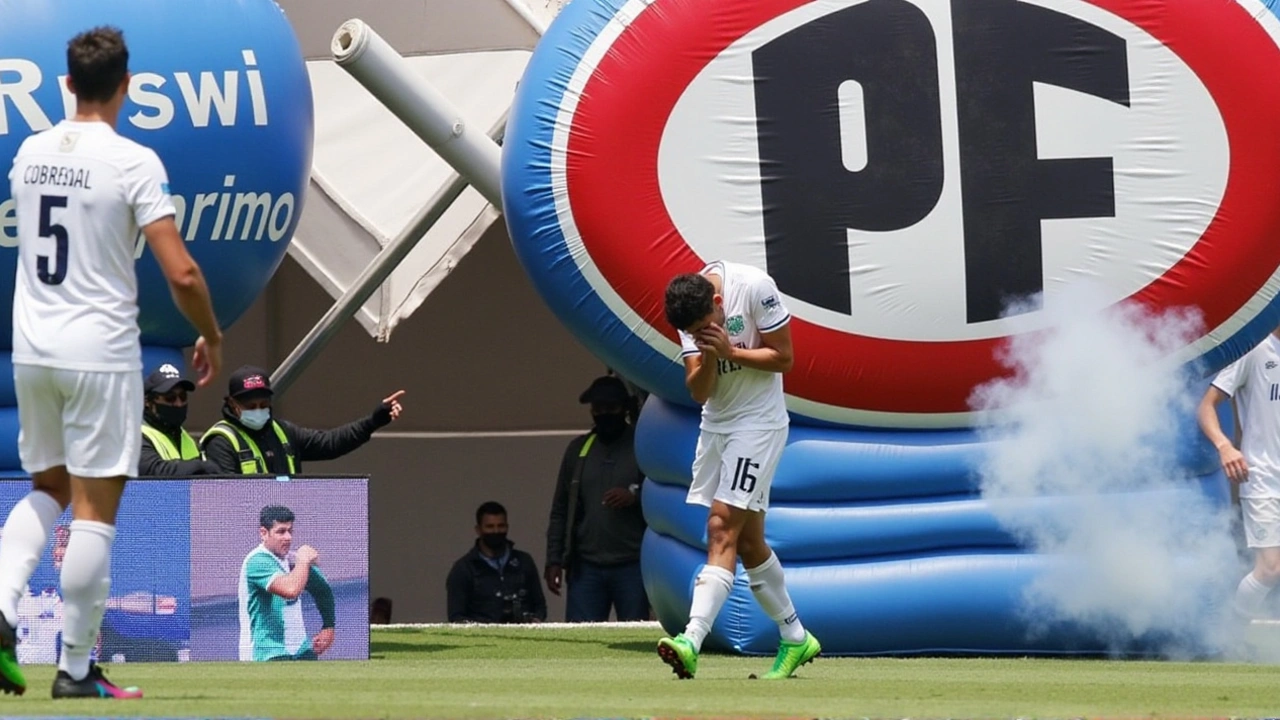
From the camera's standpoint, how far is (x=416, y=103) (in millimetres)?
10672

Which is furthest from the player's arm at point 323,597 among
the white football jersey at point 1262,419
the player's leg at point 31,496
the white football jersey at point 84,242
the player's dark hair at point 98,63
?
the white football jersey at point 1262,419

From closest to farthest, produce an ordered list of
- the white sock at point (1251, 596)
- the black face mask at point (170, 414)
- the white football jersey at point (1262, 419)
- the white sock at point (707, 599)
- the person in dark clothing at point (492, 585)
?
the white sock at point (707, 599) → the white sock at point (1251, 596) → the black face mask at point (170, 414) → the white football jersey at point (1262, 419) → the person in dark clothing at point (492, 585)

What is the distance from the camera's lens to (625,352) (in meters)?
9.49

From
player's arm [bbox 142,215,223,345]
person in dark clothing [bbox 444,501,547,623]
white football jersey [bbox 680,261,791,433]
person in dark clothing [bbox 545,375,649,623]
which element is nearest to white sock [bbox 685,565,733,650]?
white football jersey [bbox 680,261,791,433]

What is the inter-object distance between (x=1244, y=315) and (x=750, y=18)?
7.96 ft

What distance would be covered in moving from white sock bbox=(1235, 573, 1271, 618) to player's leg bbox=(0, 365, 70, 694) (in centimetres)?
559

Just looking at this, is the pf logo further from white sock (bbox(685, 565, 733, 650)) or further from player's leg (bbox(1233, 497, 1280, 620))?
white sock (bbox(685, 565, 733, 650))

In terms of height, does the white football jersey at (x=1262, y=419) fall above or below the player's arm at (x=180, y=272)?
below

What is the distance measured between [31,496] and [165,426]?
4058 mm

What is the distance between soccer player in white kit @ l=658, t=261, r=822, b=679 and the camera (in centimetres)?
757

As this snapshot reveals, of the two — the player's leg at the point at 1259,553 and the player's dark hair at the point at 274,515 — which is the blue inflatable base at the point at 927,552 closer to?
the player's leg at the point at 1259,553

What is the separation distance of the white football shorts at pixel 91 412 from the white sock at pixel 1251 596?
5552 mm

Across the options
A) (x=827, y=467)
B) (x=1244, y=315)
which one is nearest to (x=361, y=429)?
(x=827, y=467)

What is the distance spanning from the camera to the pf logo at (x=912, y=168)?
30.8ft
